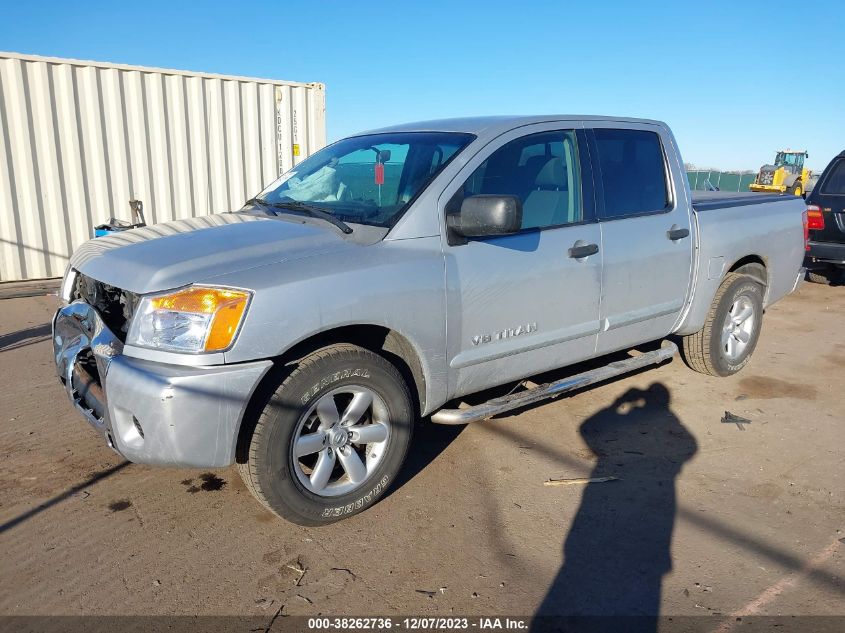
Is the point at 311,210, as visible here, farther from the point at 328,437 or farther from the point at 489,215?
the point at 328,437

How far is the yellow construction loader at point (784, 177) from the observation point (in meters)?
20.2

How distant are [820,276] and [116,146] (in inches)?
399

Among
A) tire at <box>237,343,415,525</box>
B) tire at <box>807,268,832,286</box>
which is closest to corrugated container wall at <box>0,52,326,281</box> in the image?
tire at <box>237,343,415,525</box>

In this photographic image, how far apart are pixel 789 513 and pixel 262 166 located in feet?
29.0

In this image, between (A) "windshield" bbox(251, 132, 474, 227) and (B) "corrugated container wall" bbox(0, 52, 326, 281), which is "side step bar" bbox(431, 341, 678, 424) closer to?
(A) "windshield" bbox(251, 132, 474, 227)

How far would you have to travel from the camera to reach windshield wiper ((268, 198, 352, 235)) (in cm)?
320

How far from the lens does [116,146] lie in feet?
29.0

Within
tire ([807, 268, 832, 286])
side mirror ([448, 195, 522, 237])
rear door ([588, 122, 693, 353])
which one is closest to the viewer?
side mirror ([448, 195, 522, 237])

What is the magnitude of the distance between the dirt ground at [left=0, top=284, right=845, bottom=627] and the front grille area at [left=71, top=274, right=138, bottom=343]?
3.02ft

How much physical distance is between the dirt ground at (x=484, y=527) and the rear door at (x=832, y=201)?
4456 mm

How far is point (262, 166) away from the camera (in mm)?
10188

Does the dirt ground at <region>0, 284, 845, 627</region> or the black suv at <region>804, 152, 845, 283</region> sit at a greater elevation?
the black suv at <region>804, 152, 845, 283</region>

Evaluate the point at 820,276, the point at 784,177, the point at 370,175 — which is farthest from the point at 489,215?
the point at 784,177

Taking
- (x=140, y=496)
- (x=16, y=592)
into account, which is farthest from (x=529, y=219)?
(x=16, y=592)
